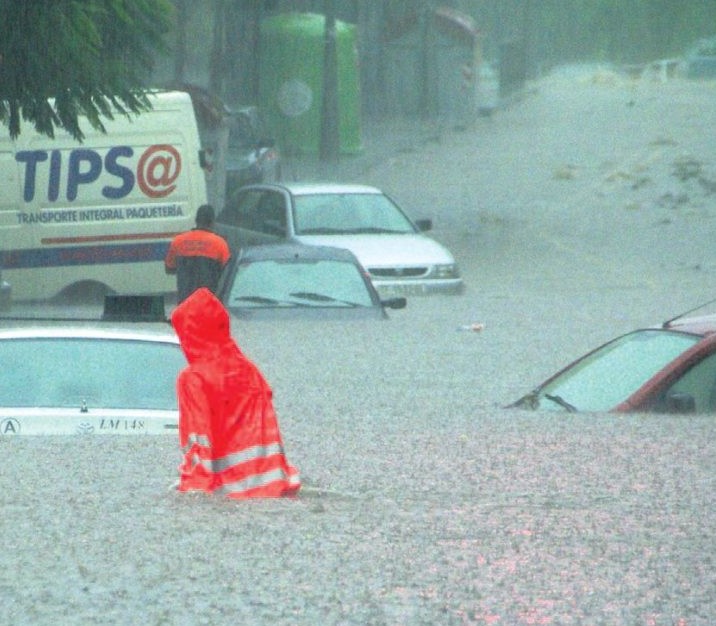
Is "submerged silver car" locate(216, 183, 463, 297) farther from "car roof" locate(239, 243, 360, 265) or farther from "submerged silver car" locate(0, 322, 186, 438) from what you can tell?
"submerged silver car" locate(0, 322, 186, 438)

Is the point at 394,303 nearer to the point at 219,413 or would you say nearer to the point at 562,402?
the point at 562,402

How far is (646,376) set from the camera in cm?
1181

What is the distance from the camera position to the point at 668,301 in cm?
2538

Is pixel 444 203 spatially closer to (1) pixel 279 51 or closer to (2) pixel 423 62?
(1) pixel 279 51

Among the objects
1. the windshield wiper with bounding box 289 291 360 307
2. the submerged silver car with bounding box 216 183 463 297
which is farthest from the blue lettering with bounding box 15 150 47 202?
the windshield wiper with bounding box 289 291 360 307

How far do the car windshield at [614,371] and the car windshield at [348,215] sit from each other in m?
12.3

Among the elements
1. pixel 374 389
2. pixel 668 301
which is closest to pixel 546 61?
pixel 668 301

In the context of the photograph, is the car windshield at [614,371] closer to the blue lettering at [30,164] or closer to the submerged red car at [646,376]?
the submerged red car at [646,376]

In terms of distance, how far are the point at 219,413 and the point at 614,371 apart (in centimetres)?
426

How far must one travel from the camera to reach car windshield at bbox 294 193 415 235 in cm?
2472

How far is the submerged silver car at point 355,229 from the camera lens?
2336 cm

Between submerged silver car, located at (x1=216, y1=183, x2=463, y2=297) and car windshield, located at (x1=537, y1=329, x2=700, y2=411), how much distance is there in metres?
10.5

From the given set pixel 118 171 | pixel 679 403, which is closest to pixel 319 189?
pixel 118 171

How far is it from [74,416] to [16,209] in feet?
40.7
